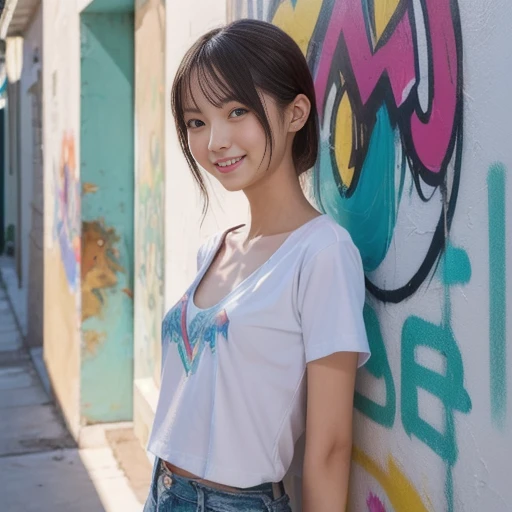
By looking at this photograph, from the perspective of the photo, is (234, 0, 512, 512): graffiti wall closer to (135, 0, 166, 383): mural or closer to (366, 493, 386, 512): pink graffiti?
(366, 493, 386, 512): pink graffiti

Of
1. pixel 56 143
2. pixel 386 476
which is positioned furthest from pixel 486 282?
pixel 56 143

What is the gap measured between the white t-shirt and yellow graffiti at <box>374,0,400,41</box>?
37 cm

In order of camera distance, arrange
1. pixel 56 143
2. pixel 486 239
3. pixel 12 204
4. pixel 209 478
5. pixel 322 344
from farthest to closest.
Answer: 1. pixel 12 204
2. pixel 56 143
3. pixel 209 478
4. pixel 322 344
5. pixel 486 239

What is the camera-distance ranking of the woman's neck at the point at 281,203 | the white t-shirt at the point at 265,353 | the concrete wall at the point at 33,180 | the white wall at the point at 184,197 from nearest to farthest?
the white t-shirt at the point at 265,353 → the woman's neck at the point at 281,203 → the white wall at the point at 184,197 → the concrete wall at the point at 33,180

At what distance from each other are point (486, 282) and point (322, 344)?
0.31m

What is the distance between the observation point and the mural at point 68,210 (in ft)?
16.1

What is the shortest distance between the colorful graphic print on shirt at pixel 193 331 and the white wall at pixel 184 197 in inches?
29.5

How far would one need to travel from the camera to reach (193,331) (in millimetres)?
1636

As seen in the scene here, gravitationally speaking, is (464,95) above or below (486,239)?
above

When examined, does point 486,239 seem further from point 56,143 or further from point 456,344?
point 56,143

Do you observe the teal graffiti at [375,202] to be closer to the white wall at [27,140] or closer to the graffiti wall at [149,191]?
the graffiti wall at [149,191]

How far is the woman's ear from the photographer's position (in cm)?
161

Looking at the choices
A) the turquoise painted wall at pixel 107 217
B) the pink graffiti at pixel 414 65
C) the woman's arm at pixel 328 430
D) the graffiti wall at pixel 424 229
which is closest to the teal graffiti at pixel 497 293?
the graffiti wall at pixel 424 229

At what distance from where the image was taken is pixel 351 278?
4.79 feet
